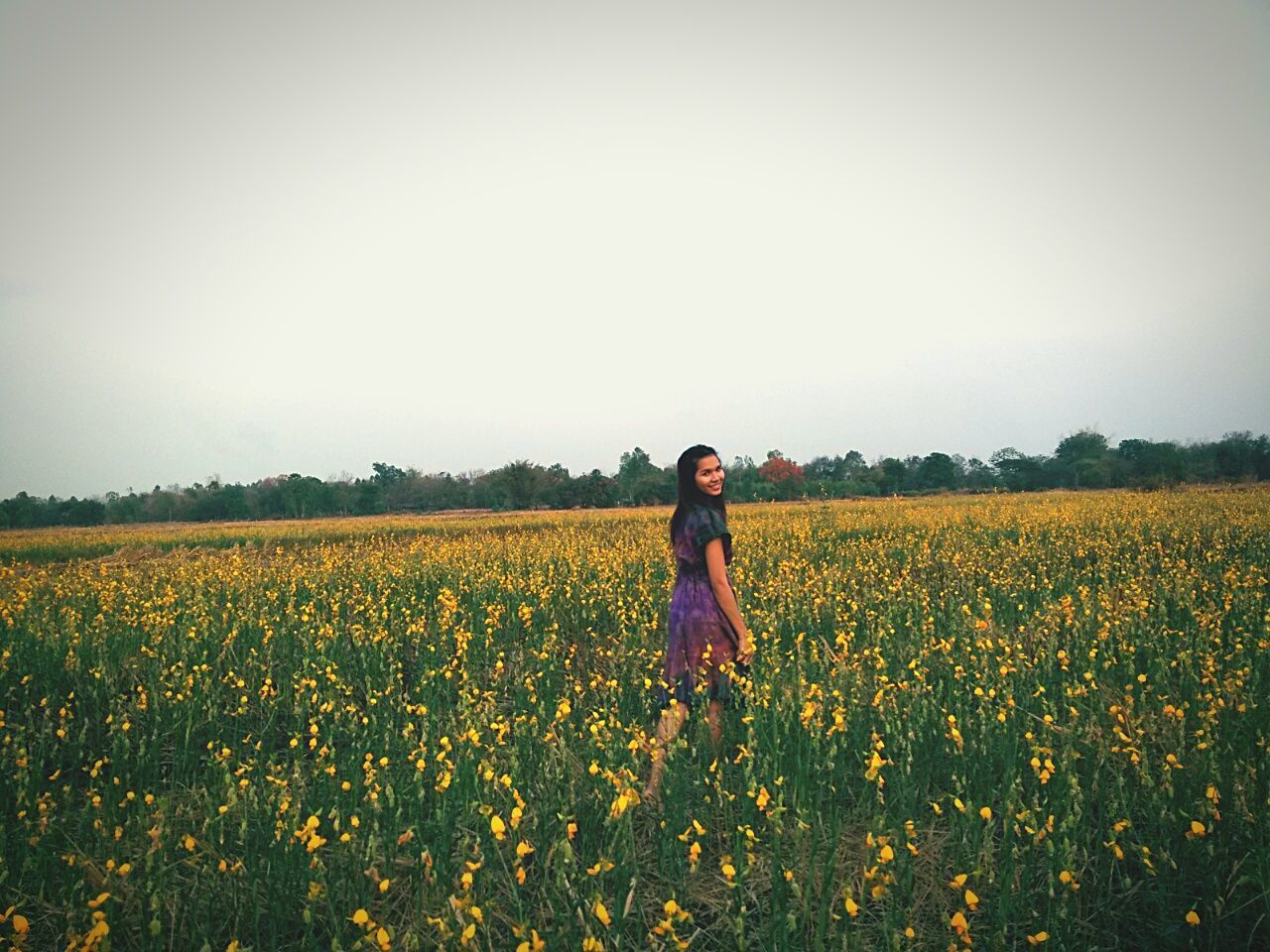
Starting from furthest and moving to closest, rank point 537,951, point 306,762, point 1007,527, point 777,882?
point 1007,527 → point 306,762 → point 777,882 → point 537,951

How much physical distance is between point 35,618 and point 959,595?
10.0 metres

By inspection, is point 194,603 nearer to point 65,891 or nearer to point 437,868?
point 65,891

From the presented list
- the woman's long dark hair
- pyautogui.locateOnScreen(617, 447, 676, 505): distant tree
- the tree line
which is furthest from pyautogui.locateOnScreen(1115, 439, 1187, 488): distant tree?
the woman's long dark hair

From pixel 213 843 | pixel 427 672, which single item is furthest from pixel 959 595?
pixel 213 843

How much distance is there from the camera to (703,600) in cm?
425

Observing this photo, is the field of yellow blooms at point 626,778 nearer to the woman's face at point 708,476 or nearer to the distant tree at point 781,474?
the woman's face at point 708,476

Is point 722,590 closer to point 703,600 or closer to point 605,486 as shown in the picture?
point 703,600

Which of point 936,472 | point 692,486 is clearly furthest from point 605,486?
point 692,486

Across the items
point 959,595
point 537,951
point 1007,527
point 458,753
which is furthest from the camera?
point 1007,527

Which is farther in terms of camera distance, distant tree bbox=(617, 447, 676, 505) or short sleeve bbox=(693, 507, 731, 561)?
distant tree bbox=(617, 447, 676, 505)

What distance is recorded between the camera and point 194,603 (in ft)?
25.2

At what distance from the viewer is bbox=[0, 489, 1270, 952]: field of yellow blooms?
260 centimetres

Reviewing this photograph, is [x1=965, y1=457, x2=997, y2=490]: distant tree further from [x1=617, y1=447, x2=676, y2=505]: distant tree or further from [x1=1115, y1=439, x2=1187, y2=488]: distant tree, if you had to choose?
[x1=617, y1=447, x2=676, y2=505]: distant tree

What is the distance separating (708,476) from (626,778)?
1.89 metres
